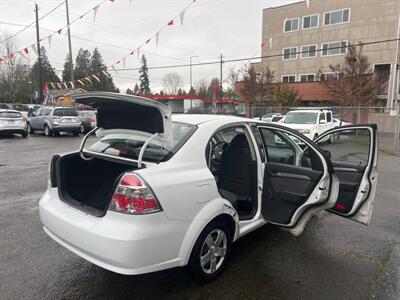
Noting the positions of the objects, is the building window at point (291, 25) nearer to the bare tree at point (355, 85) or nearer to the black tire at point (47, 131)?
the bare tree at point (355, 85)

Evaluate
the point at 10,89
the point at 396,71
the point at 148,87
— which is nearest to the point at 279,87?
the point at 396,71

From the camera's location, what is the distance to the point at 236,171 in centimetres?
352

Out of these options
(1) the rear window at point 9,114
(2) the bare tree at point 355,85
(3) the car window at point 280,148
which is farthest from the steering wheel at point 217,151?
(2) the bare tree at point 355,85

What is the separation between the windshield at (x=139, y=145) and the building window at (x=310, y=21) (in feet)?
125

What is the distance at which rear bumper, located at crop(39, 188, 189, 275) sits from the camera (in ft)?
7.50

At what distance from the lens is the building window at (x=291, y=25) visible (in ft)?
121

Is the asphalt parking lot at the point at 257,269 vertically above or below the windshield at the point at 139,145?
below

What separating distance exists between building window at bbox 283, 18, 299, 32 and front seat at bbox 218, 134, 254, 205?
3808cm

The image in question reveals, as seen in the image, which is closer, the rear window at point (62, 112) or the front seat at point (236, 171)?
the front seat at point (236, 171)

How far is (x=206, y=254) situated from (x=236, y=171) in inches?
41.4

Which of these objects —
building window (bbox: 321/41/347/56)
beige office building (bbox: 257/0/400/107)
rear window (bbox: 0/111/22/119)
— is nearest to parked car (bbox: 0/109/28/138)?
rear window (bbox: 0/111/22/119)

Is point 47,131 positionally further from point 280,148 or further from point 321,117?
point 280,148

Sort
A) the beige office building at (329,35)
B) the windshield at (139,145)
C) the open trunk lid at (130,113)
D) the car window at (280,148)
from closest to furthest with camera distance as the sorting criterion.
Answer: the open trunk lid at (130,113) < the windshield at (139,145) < the car window at (280,148) < the beige office building at (329,35)

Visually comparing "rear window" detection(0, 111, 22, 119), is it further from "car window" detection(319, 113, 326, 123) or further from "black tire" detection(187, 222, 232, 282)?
"black tire" detection(187, 222, 232, 282)
